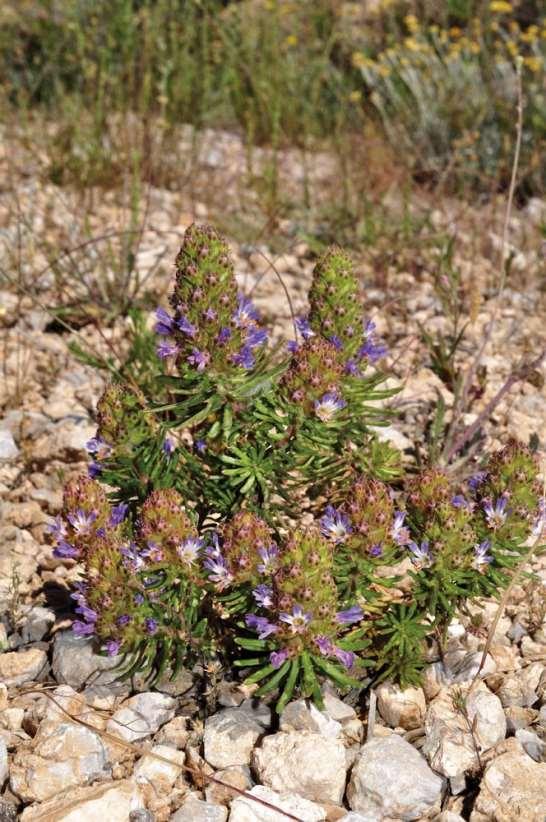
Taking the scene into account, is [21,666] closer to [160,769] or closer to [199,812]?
[160,769]

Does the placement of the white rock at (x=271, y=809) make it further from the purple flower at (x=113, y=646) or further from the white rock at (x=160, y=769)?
the purple flower at (x=113, y=646)

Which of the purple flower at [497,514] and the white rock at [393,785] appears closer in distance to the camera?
the white rock at [393,785]

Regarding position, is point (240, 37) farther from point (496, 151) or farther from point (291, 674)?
point (291, 674)

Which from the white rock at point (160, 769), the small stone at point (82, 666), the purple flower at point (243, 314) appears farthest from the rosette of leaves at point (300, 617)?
the purple flower at point (243, 314)

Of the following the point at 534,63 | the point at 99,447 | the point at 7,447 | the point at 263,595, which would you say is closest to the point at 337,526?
the point at 263,595

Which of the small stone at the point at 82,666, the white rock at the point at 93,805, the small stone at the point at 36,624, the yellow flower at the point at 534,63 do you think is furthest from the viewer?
the yellow flower at the point at 534,63

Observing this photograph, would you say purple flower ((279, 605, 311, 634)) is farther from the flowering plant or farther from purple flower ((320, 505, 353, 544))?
purple flower ((320, 505, 353, 544))
